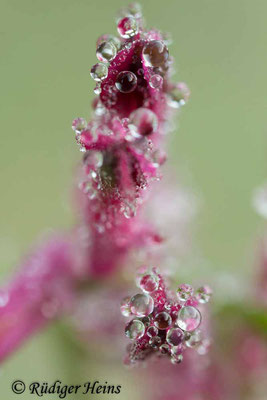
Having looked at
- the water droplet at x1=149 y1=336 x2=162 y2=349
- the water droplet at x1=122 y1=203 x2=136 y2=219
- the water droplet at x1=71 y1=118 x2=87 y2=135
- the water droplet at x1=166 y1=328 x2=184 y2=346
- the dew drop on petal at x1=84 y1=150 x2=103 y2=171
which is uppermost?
the water droplet at x1=71 y1=118 x2=87 y2=135

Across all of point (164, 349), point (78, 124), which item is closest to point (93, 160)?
point (78, 124)

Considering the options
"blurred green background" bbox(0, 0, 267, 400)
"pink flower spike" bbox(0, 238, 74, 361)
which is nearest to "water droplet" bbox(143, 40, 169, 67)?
"pink flower spike" bbox(0, 238, 74, 361)

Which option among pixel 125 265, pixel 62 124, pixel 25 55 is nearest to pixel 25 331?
pixel 125 265

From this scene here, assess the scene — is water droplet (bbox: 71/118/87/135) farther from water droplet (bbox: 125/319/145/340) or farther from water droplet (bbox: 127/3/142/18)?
water droplet (bbox: 125/319/145/340)

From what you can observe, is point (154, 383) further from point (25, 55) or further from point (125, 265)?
point (25, 55)

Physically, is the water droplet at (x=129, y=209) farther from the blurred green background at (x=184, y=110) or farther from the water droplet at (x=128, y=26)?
the blurred green background at (x=184, y=110)

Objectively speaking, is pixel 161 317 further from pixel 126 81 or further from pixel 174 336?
pixel 126 81
